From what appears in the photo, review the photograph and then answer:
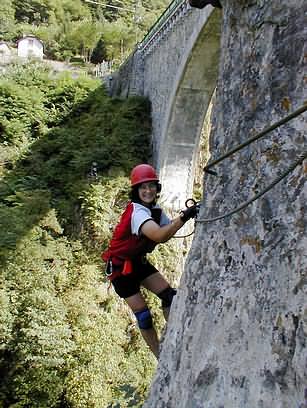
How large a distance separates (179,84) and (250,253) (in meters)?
8.51

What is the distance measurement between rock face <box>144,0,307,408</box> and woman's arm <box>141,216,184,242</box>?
168mm

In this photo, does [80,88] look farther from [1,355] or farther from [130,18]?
[130,18]

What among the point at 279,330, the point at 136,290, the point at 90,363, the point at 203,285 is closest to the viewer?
the point at 279,330

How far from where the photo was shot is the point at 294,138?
1374 mm

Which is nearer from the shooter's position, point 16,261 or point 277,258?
point 277,258

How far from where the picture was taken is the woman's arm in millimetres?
2021

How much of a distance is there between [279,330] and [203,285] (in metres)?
0.46

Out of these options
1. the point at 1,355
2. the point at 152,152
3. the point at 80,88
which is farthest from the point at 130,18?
the point at 1,355

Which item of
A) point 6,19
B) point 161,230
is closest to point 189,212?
point 161,230

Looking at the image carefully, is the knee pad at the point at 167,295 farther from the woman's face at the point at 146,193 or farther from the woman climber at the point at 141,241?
the woman's face at the point at 146,193

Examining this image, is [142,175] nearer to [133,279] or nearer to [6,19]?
[133,279]

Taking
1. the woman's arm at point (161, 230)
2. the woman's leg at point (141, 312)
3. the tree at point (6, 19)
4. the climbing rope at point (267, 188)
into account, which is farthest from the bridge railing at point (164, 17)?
the tree at point (6, 19)

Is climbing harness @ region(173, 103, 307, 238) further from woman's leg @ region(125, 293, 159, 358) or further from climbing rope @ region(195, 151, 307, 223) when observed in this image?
woman's leg @ region(125, 293, 159, 358)

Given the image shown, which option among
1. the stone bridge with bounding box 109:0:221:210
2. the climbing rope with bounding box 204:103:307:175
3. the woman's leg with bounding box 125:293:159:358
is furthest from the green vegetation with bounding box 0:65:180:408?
the climbing rope with bounding box 204:103:307:175
